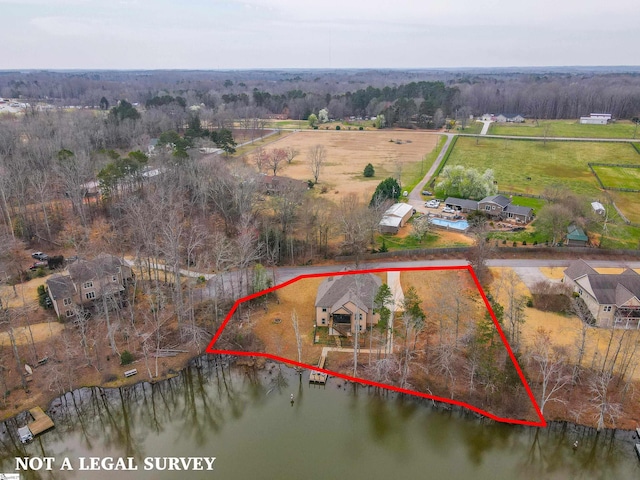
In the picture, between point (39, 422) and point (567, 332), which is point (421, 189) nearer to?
point (567, 332)

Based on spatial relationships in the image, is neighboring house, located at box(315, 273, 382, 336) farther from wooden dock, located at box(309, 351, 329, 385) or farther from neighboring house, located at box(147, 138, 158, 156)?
neighboring house, located at box(147, 138, 158, 156)

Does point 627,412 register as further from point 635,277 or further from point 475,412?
point 635,277

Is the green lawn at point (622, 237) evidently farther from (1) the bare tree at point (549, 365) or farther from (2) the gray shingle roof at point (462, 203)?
(1) the bare tree at point (549, 365)

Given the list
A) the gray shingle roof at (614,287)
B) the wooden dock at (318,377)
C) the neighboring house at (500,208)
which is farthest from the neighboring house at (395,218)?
the wooden dock at (318,377)

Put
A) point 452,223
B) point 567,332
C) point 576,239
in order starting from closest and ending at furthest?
point 567,332, point 576,239, point 452,223

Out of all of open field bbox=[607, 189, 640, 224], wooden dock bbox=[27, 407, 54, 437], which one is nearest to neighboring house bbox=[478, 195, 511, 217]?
open field bbox=[607, 189, 640, 224]

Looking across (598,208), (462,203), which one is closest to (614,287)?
(598,208)
